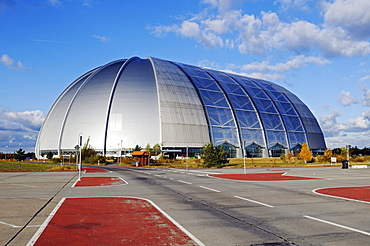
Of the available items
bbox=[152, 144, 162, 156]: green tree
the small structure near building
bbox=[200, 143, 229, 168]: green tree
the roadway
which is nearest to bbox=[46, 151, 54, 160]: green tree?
the small structure near building

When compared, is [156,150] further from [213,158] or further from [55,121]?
[55,121]

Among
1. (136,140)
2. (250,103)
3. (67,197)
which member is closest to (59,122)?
(136,140)

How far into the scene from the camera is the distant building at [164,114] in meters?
62.8

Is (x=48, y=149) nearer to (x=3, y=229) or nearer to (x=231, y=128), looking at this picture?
(x=231, y=128)

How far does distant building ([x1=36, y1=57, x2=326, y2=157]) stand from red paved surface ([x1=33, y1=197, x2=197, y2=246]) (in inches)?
2010

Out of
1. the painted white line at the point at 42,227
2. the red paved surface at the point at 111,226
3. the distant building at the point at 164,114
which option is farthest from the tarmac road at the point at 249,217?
the distant building at the point at 164,114

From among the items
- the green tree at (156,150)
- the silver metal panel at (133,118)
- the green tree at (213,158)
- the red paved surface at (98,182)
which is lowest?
the red paved surface at (98,182)

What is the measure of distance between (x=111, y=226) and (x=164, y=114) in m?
55.3

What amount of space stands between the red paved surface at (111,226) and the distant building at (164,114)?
51063 mm

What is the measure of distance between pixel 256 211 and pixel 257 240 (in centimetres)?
384

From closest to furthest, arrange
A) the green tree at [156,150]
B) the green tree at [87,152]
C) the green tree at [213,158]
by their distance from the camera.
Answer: the green tree at [213,158] < the green tree at [156,150] < the green tree at [87,152]

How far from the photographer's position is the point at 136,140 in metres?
62.6

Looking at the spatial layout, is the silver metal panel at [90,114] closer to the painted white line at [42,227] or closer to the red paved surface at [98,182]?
the red paved surface at [98,182]

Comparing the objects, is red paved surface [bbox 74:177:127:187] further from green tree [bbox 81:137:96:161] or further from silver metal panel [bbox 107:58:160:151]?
silver metal panel [bbox 107:58:160:151]
